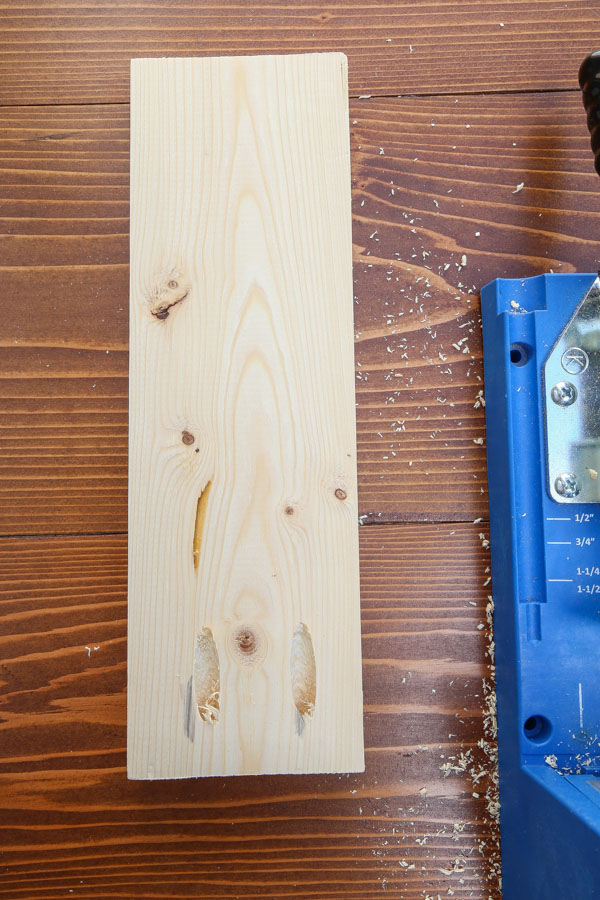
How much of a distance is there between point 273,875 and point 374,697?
7.3 inches

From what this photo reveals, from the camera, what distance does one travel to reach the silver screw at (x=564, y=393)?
57 centimetres

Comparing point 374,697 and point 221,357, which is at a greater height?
point 221,357

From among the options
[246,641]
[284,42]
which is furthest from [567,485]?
[284,42]

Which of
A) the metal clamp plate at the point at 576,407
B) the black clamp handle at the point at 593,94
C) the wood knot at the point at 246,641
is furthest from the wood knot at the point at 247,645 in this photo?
the black clamp handle at the point at 593,94

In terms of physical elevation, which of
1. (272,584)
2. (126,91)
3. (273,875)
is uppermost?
(126,91)

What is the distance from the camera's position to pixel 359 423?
62 centimetres

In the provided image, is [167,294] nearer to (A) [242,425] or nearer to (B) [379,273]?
(A) [242,425]

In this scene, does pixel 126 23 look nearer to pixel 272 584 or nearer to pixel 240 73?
pixel 240 73

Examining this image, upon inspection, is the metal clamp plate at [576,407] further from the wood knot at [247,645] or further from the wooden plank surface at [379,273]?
the wood knot at [247,645]

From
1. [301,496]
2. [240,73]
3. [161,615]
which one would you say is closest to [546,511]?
[301,496]

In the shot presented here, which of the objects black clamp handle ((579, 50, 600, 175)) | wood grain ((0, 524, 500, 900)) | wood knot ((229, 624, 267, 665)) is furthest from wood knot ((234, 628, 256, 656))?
black clamp handle ((579, 50, 600, 175))

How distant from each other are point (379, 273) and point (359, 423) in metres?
0.15

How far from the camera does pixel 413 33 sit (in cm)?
64

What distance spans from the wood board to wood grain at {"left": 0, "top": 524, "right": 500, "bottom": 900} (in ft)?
0.48
